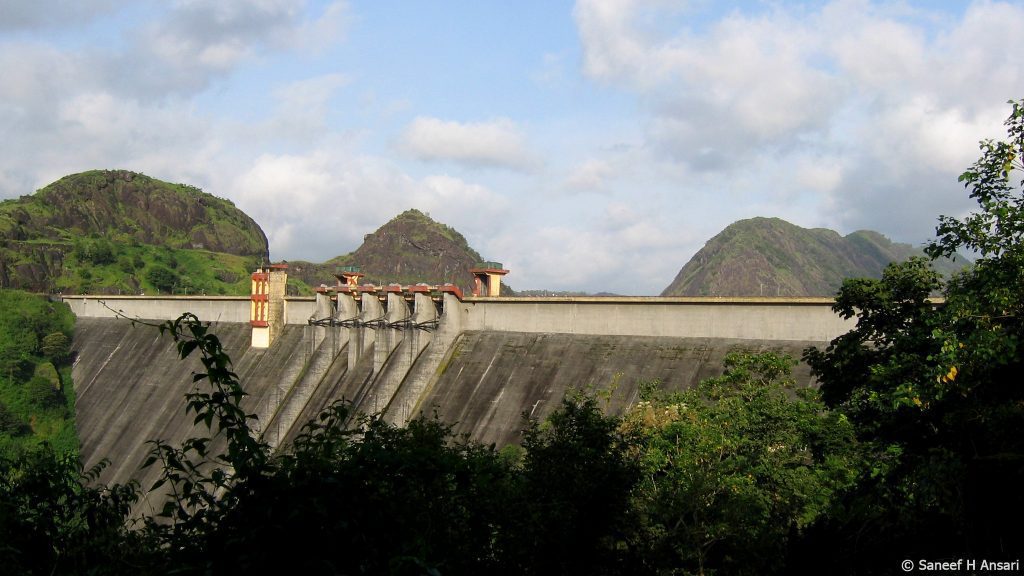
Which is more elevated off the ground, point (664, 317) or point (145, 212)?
point (145, 212)

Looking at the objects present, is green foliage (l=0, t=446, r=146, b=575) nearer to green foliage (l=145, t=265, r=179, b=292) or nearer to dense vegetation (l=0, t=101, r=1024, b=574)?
dense vegetation (l=0, t=101, r=1024, b=574)

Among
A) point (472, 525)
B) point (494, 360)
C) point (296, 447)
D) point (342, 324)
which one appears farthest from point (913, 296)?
point (342, 324)

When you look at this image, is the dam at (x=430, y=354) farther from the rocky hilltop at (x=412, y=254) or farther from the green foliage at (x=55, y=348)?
the rocky hilltop at (x=412, y=254)

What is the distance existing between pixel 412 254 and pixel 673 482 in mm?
149338

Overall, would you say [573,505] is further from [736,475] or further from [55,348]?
[55,348]

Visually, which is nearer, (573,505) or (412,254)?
(573,505)

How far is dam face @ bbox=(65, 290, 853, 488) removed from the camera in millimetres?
31234

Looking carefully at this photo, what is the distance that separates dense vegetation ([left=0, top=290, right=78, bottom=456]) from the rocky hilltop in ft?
287

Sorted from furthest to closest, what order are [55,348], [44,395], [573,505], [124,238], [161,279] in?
[124,238]
[161,279]
[55,348]
[44,395]
[573,505]

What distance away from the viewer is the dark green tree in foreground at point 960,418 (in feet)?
38.4

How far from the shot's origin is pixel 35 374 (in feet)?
204

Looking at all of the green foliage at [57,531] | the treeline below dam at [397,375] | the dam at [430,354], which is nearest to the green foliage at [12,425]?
the treeline below dam at [397,375]

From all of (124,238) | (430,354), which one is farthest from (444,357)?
(124,238)

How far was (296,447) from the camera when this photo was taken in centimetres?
813
